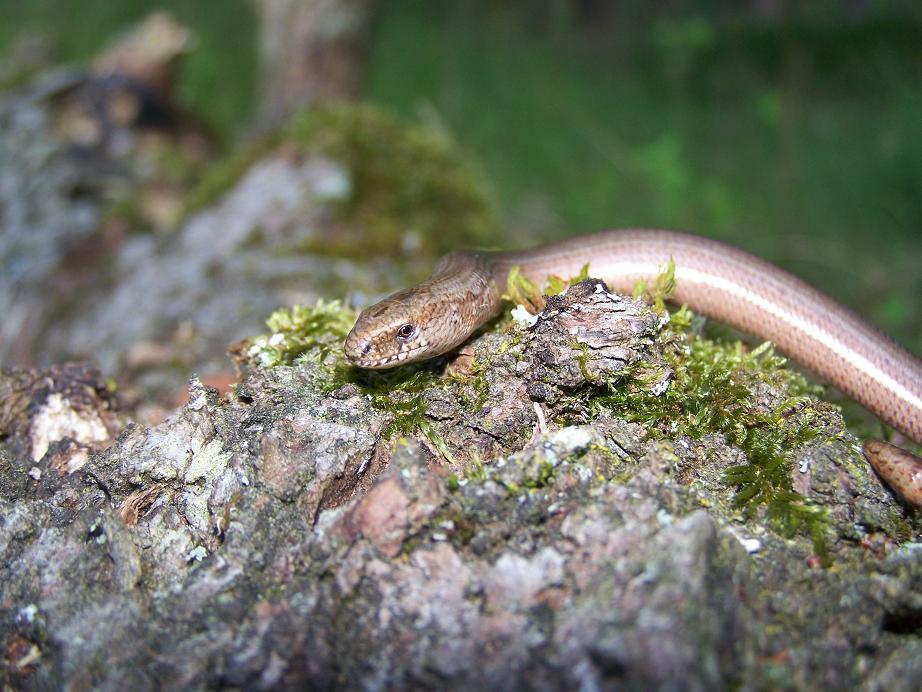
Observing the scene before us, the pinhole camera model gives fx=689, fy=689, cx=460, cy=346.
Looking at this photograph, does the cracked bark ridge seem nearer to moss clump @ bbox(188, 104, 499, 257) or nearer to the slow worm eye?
the slow worm eye

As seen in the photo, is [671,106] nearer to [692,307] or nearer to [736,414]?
[692,307]

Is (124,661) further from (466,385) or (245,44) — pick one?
(245,44)

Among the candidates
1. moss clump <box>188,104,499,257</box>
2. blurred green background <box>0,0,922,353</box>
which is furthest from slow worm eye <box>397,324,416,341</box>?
blurred green background <box>0,0,922,353</box>

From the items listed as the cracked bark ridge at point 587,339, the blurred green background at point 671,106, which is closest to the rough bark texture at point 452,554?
the cracked bark ridge at point 587,339

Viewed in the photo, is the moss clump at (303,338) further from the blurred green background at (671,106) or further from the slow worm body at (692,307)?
the blurred green background at (671,106)

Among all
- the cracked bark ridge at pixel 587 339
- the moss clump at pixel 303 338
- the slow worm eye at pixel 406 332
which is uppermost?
the moss clump at pixel 303 338

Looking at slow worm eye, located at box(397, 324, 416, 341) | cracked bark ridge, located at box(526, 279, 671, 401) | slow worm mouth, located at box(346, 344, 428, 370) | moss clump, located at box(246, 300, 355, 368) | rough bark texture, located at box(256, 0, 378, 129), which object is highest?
rough bark texture, located at box(256, 0, 378, 129)
